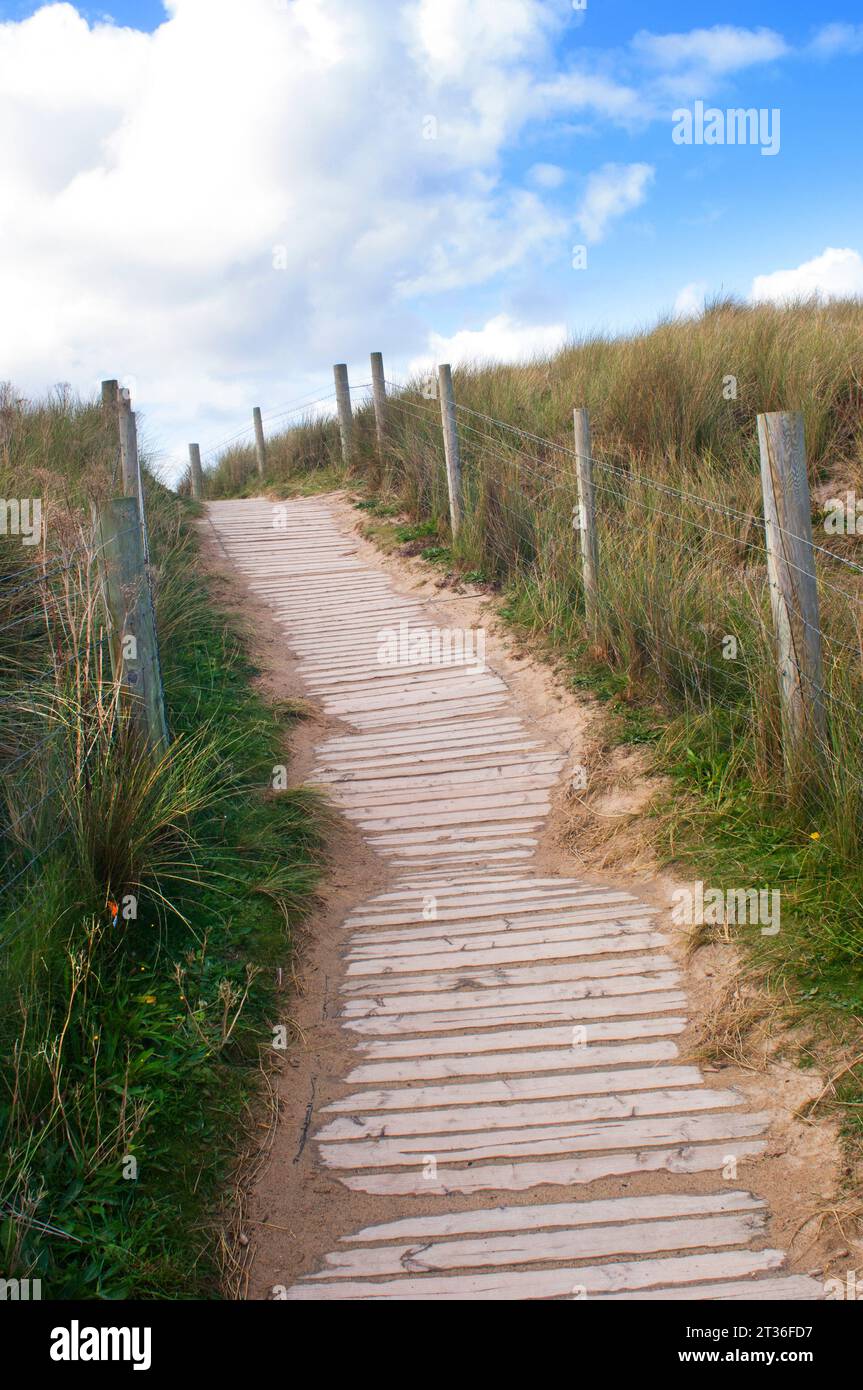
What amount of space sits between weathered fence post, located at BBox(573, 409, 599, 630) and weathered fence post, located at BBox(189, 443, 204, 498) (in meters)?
12.8

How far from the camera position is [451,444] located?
10.5 metres

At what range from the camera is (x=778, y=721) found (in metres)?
5.60

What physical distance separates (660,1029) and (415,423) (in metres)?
10.0

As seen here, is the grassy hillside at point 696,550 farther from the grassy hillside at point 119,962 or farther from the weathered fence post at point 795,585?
the grassy hillside at point 119,962

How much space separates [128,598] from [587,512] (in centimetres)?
398

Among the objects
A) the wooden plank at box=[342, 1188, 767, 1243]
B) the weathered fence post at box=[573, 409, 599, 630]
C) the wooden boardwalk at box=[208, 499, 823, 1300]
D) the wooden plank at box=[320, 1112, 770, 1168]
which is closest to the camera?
the wooden boardwalk at box=[208, 499, 823, 1300]

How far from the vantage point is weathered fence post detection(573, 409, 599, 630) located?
25.9ft

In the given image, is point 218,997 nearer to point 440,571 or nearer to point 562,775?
point 562,775

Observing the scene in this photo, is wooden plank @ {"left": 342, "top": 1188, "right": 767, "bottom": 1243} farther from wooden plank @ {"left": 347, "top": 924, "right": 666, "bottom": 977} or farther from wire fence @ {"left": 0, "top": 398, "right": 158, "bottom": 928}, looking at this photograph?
wire fence @ {"left": 0, "top": 398, "right": 158, "bottom": 928}

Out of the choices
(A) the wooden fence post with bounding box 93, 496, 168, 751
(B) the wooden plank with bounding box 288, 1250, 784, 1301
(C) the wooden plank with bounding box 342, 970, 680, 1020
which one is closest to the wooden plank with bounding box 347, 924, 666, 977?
(C) the wooden plank with bounding box 342, 970, 680, 1020

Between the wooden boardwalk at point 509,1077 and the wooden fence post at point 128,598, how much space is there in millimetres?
1532

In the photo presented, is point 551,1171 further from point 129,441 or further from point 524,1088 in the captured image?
point 129,441

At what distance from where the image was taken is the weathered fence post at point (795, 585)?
5281mm
